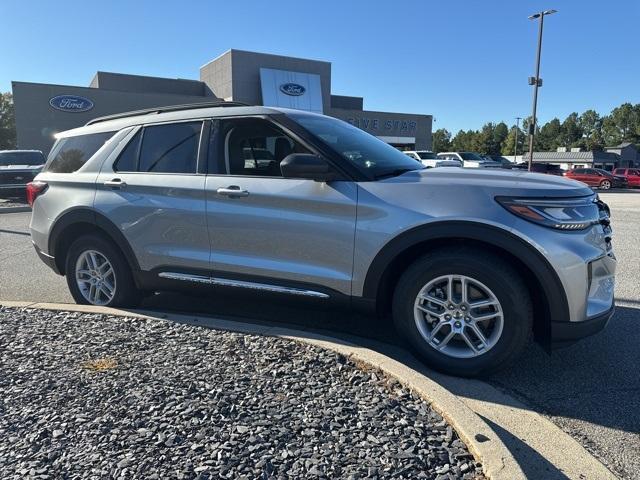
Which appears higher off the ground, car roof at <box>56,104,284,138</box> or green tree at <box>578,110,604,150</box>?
green tree at <box>578,110,604,150</box>

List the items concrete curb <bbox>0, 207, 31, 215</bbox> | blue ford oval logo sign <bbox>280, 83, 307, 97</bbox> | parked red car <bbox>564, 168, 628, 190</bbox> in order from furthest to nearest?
1. blue ford oval logo sign <bbox>280, 83, 307, 97</bbox>
2. parked red car <bbox>564, 168, 628, 190</bbox>
3. concrete curb <bbox>0, 207, 31, 215</bbox>

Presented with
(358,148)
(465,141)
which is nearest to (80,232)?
(358,148)

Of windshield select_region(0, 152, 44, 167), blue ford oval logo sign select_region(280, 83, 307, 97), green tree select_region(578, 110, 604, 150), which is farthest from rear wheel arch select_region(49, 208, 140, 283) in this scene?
green tree select_region(578, 110, 604, 150)

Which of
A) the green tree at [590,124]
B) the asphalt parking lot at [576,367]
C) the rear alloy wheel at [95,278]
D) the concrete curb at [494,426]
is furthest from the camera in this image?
the green tree at [590,124]

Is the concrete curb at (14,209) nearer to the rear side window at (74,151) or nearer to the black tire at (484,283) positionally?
the rear side window at (74,151)

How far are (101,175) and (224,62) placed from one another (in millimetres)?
34688

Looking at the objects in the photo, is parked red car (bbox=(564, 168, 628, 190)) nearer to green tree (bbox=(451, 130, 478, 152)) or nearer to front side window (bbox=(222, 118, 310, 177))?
front side window (bbox=(222, 118, 310, 177))

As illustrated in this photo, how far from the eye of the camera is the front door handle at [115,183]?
4426 mm

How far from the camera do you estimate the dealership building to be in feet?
98.1

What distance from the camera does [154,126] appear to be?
14.7ft

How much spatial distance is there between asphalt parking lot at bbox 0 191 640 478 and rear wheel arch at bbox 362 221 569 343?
0.37m

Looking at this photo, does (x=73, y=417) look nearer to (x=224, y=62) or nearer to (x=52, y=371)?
(x=52, y=371)

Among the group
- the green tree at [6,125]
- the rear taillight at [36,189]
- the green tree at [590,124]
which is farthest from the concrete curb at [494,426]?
the green tree at [590,124]

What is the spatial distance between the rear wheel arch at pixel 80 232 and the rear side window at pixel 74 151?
50cm
